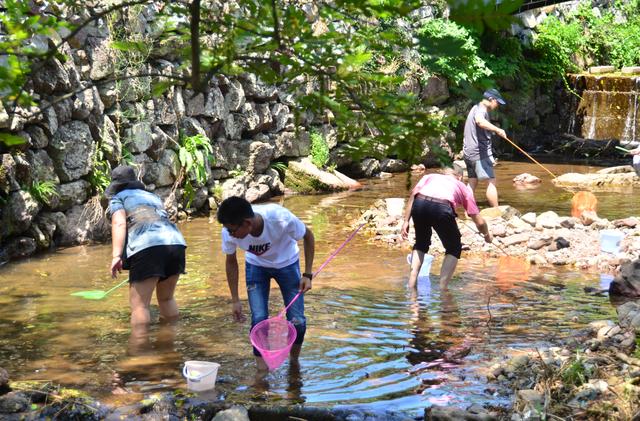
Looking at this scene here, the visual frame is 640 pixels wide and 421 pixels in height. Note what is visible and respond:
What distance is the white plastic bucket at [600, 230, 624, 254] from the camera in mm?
11023

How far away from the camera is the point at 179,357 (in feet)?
24.2

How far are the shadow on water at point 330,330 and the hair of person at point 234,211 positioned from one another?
127 centimetres

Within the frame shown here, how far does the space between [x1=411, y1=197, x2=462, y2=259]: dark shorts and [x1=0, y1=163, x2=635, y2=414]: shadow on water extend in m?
0.60

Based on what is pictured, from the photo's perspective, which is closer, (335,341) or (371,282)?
(335,341)

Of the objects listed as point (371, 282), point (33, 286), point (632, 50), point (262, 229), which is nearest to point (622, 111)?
point (632, 50)

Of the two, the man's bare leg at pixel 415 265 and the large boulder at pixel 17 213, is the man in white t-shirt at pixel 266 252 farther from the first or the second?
the large boulder at pixel 17 213

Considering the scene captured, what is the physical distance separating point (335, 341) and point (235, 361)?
3.31ft

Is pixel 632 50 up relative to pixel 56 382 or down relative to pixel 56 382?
up

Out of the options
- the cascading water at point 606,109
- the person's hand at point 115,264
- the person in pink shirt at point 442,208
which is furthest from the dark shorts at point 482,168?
the cascading water at point 606,109

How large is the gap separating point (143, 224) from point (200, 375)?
1.93m

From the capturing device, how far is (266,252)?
653 cm

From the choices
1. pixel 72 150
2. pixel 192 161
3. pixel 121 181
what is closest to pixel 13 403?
pixel 121 181

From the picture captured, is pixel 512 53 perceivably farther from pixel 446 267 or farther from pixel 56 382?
pixel 56 382

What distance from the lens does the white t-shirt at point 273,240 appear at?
251 inches
